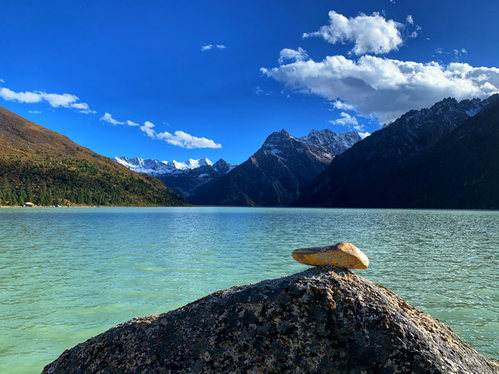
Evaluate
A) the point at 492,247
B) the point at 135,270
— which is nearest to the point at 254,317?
the point at 135,270

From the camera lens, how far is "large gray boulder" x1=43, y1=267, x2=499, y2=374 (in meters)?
4.68

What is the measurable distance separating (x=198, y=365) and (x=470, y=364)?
404 cm

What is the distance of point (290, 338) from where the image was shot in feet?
16.2

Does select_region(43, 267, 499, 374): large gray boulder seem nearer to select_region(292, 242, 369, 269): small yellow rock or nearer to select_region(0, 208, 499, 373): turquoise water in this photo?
select_region(292, 242, 369, 269): small yellow rock

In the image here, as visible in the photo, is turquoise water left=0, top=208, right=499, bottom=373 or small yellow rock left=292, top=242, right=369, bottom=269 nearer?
small yellow rock left=292, top=242, right=369, bottom=269

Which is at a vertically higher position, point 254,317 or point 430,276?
point 254,317

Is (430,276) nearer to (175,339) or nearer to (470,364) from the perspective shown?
(470,364)

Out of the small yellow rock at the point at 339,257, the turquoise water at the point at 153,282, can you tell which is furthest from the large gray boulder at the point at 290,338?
the turquoise water at the point at 153,282

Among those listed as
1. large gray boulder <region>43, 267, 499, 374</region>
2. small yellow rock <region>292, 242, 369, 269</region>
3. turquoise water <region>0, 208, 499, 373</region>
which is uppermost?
small yellow rock <region>292, 242, 369, 269</region>

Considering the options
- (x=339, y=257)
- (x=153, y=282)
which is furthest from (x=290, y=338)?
(x=153, y=282)

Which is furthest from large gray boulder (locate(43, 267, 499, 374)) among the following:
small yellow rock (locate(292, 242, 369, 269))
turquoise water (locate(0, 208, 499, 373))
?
turquoise water (locate(0, 208, 499, 373))

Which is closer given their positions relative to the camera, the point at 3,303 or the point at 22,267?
the point at 3,303

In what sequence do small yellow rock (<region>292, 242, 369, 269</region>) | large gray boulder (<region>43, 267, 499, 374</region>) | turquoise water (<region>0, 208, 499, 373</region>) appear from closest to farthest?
large gray boulder (<region>43, 267, 499, 374</region>), small yellow rock (<region>292, 242, 369, 269</region>), turquoise water (<region>0, 208, 499, 373</region>)

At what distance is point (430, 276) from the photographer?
22.1 meters
